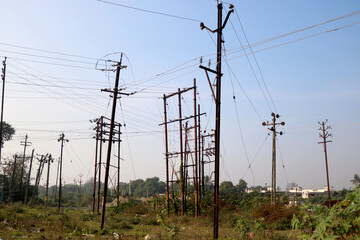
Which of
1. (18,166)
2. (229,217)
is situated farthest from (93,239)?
(18,166)

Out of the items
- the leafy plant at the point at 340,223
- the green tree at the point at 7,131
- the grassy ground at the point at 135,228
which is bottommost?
the grassy ground at the point at 135,228

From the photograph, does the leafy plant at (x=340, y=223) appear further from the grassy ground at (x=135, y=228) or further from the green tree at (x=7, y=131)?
the green tree at (x=7, y=131)

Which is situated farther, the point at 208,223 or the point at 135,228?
the point at 208,223

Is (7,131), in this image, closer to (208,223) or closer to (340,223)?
(208,223)

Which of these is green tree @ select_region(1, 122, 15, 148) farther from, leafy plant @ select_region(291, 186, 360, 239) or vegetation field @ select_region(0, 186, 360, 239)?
leafy plant @ select_region(291, 186, 360, 239)

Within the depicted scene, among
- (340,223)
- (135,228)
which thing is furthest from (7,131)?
(340,223)

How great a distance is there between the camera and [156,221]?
2678 centimetres

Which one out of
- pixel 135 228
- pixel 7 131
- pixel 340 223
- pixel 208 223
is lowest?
pixel 135 228

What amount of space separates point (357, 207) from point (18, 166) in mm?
82902

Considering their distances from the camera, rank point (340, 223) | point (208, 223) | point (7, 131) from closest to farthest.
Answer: point (340, 223) < point (208, 223) < point (7, 131)

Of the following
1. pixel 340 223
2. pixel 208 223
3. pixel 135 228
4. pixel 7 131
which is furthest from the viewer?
pixel 7 131

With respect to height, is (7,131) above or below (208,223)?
above

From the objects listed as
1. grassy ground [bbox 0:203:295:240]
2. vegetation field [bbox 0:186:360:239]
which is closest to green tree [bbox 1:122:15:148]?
vegetation field [bbox 0:186:360:239]

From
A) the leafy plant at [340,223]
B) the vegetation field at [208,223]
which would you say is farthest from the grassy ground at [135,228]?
the leafy plant at [340,223]
